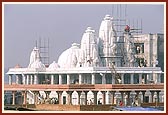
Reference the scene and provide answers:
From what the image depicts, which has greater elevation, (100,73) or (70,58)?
(70,58)

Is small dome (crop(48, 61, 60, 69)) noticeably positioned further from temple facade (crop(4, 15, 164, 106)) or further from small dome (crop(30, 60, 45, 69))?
small dome (crop(30, 60, 45, 69))

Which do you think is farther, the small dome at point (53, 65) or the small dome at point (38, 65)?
the small dome at point (38, 65)

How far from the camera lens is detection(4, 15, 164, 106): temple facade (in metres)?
17.1

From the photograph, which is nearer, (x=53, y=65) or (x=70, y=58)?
(x=53, y=65)

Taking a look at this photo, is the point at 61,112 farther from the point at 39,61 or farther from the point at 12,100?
the point at 39,61

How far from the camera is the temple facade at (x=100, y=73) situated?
56.1 feet

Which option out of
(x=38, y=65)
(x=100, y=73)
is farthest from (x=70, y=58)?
(x=100, y=73)

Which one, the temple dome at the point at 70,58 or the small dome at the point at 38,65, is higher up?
the temple dome at the point at 70,58

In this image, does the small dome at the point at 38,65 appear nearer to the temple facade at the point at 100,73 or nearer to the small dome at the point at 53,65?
the temple facade at the point at 100,73

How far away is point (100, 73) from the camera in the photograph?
58.2 feet

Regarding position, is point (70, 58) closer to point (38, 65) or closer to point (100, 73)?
point (38, 65)

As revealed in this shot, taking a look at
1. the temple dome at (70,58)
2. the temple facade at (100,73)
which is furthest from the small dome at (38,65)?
the temple dome at (70,58)

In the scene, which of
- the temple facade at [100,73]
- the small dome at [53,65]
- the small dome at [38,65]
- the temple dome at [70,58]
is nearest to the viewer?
the temple facade at [100,73]

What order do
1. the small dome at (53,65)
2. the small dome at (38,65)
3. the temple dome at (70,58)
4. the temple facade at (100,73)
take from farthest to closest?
1. the temple dome at (70,58)
2. the small dome at (38,65)
3. the small dome at (53,65)
4. the temple facade at (100,73)
